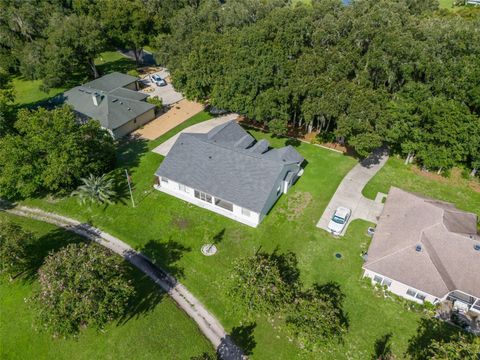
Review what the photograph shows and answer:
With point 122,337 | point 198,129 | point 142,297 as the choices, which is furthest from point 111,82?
point 122,337

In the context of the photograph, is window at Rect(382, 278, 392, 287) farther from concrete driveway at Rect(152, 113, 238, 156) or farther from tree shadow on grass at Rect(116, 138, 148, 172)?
tree shadow on grass at Rect(116, 138, 148, 172)

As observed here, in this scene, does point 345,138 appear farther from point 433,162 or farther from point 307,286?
point 307,286

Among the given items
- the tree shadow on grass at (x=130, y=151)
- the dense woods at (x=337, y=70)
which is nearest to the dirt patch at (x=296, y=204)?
the dense woods at (x=337, y=70)

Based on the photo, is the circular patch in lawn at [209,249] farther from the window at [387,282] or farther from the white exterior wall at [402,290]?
the window at [387,282]

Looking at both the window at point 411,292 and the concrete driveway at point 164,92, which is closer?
the window at point 411,292

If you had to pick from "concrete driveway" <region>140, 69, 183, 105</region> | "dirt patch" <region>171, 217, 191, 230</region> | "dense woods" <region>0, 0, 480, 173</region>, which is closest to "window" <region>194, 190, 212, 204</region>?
"dirt patch" <region>171, 217, 191, 230</region>

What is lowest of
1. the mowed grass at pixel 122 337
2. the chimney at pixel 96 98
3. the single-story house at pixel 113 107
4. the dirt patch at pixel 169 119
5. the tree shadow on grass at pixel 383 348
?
the mowed grass at pixel 122 337

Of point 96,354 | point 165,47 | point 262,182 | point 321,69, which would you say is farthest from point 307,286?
point 165,47
